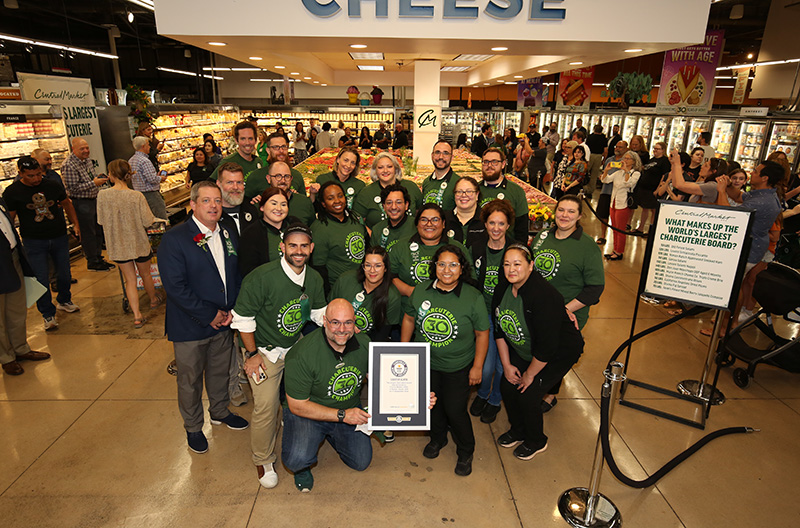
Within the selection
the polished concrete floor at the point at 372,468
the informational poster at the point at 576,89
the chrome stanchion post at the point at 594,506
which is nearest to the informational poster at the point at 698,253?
the polished concrete floor at the point at 372,468

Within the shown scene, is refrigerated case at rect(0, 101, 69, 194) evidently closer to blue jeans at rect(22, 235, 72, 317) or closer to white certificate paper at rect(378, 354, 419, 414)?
blue jeans at rect(22, 235, 72, 317)

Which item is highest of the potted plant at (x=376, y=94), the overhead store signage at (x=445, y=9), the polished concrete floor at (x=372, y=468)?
the overhead store signage at (x=445, y=9)

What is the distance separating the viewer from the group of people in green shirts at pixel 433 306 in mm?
3092

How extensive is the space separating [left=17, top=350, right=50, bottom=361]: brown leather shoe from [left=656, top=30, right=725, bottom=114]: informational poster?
1330 centimetres

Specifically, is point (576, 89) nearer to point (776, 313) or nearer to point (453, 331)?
point (776, 313)

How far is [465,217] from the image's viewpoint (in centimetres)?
424

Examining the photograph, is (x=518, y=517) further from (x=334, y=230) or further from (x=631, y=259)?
(x=631, y=259)

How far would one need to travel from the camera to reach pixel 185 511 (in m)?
3.08

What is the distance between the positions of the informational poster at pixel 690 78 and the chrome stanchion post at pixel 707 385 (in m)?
9.61

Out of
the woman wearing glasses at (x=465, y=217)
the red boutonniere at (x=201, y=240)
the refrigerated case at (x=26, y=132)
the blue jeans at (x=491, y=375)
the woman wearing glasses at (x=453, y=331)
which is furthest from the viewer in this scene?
the refrigerated case at (x=26, y=132)

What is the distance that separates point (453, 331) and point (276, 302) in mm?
1197

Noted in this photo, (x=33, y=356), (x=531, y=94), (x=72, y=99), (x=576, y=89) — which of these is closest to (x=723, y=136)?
(x=576, y=89)

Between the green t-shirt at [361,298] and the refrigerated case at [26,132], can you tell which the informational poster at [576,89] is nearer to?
the refrigerated case at [26,132]

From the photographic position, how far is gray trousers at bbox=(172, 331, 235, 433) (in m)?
3.43
